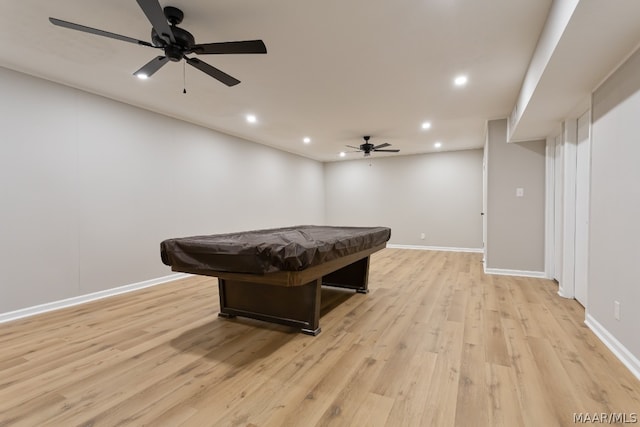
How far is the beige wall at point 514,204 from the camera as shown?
14.7 feet

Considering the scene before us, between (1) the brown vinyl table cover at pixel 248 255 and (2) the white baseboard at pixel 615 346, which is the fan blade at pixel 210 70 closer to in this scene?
(1) the brown vinyl table cover at pixel 248 255

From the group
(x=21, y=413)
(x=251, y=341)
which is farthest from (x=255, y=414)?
(x=21, y=413)

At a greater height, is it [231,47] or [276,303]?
[231,47]

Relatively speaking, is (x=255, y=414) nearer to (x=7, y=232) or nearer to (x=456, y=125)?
(x=7, y=232)

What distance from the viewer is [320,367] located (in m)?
2.03

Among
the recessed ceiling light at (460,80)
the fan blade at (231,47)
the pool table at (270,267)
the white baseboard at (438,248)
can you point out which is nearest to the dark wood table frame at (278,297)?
the pool table at (270,267)

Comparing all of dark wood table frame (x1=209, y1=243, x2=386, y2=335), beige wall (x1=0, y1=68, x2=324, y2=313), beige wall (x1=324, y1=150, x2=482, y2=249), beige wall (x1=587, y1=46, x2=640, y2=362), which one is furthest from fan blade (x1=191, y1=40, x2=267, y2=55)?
beige wall (x1=324, y1=150, x2=482, y2=249)

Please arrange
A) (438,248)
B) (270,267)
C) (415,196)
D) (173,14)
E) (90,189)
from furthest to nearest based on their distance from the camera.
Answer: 1. (415,196)
2. (438,248)
3. (90,189)
4. (173,14)
5. (270,267)

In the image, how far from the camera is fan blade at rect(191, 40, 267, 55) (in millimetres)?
2000

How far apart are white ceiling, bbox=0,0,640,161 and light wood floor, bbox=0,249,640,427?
2.50 m

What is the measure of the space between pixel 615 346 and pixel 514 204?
112 inches

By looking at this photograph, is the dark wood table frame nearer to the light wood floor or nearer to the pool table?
the pool table

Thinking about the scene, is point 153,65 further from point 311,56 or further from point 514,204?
point 514,204

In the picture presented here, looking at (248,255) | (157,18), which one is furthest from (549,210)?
(157,18)
